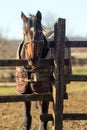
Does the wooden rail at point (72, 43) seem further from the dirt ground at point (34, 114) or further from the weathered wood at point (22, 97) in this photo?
the dirt ground at point (34, 114)

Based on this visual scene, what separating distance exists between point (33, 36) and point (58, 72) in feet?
2.22

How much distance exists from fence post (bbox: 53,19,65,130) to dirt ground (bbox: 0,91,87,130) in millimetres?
2314

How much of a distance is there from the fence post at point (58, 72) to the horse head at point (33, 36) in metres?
0.27

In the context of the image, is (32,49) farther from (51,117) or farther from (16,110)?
(16,110)

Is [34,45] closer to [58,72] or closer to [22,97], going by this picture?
[58,72]

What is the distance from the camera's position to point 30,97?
256 inches

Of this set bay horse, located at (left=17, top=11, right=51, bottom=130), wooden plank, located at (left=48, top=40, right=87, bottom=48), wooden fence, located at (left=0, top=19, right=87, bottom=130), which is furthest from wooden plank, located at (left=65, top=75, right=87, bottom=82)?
wooden plank, located at (left=48, top=40, right=87, bottom=48)

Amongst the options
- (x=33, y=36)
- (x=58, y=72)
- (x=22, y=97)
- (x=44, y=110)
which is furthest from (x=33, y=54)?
(x=44, y=110)

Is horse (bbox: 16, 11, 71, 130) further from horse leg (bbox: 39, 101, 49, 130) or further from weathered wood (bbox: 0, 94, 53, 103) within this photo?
weathered wood (bbox: 0, 94, 53, 103)

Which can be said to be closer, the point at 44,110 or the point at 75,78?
the point at 75,78

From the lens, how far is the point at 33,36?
6.51m

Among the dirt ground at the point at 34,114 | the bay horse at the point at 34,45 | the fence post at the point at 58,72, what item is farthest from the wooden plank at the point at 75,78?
the dirt ground at the point at 34,114

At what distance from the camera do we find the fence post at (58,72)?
644 cm

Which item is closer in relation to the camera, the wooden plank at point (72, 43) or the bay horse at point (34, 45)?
the bay horse at point (34, 45)
